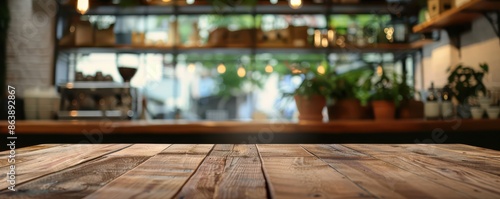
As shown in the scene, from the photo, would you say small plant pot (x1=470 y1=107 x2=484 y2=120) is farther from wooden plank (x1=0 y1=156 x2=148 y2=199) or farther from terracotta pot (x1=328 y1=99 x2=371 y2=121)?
wooden plank (x1=0 y1=156 x2=148 y2=199)

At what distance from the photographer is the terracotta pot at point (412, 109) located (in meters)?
2.88

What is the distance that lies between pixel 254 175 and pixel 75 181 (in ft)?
0.97

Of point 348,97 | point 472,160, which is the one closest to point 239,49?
point 348,97

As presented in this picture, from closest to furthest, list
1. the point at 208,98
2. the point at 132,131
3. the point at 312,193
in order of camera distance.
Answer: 1. the point at 312,193
2. the point at 132,131
3. the point at 208,98

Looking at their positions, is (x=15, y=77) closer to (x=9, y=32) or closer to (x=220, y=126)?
(x=9, y=32)

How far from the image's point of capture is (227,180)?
2.37 feet

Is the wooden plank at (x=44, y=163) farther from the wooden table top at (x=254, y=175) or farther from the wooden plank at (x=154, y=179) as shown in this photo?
the wooden plank at (x=154, y=179)

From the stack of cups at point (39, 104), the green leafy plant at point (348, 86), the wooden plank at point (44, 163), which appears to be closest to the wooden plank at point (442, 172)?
the wooden plank at point (44, 163)

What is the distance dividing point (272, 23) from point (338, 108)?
2.63 m

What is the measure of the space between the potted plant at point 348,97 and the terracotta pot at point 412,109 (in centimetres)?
24

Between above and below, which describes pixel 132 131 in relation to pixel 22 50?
below

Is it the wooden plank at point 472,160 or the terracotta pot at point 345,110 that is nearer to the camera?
the wooden plank at point 472,160

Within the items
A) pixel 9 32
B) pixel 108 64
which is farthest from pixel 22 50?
pixel 108 64

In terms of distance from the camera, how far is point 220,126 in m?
2.45
